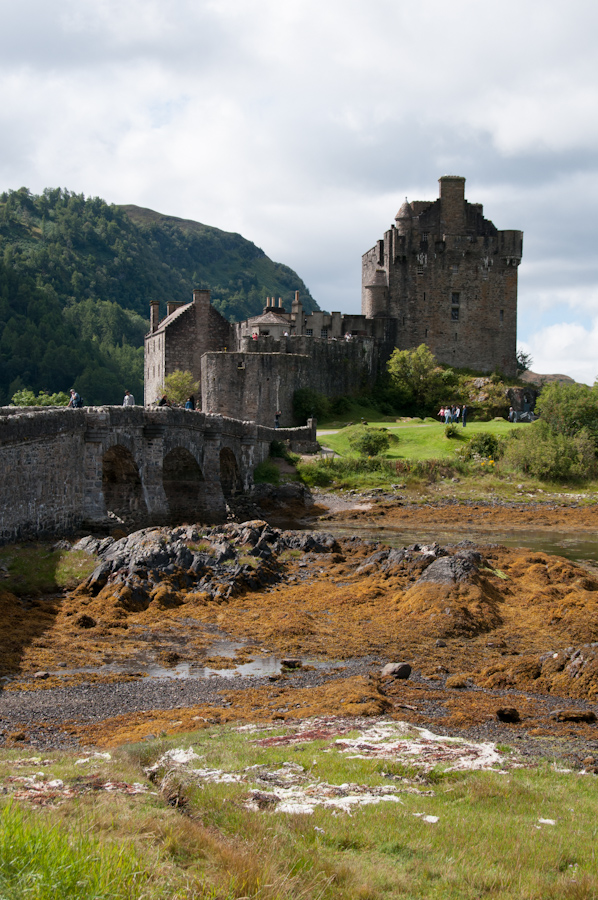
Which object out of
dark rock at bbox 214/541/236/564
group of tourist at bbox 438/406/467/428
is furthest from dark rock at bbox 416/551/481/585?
group of tourist at bbox 438/406/467/428

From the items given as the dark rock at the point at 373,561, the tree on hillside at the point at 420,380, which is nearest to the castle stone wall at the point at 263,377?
the tree on hillside at the point at 420,380

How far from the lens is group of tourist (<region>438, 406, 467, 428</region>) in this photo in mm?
53650

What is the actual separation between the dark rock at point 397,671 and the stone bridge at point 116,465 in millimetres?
11348

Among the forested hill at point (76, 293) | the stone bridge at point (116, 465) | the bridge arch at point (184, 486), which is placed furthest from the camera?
the forested hill at point (76, 293)

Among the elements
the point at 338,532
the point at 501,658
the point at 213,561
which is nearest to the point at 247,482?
the point at 338,532

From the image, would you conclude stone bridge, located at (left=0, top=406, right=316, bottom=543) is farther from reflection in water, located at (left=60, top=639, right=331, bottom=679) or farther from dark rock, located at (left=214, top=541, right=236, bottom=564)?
reflection in water, located at (left=60, top=639, right=331, bottom=679)

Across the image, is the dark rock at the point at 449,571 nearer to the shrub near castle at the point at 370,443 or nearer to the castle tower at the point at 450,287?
the shrub near castle at the point at 370,443

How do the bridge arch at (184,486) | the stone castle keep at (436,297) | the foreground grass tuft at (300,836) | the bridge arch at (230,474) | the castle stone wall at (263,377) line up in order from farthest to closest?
the stone castle keep at (436,297) < the castle stone wall at (263,377) < the bridge arch at (230,474) < the bridge arch at (184,486) < the foreground grass tuft at (300,836)

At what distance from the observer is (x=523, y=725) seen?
1117cm

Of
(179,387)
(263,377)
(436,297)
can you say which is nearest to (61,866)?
(263,377)

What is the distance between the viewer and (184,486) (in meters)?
35.9

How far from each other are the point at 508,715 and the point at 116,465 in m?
21.1

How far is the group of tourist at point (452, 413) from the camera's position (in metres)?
53.7

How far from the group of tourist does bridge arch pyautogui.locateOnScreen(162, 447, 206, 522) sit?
22.2 m
